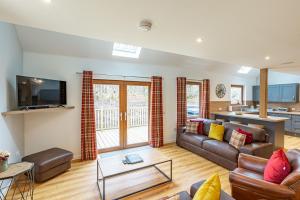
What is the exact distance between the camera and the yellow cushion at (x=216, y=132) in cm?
388

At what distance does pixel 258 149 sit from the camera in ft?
10.2

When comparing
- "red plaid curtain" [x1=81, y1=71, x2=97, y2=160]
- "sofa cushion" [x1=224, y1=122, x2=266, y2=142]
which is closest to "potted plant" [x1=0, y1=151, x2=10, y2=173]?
"red plaid curtain" [x1=81, y1=71, x2=97, y2=160]

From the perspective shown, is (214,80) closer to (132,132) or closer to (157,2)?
(132,132)

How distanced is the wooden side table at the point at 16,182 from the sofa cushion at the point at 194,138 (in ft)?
11.1

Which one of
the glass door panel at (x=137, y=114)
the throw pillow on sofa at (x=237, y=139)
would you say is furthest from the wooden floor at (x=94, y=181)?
the glass door panel at (x=137, y=114)

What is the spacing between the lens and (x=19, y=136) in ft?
10.1

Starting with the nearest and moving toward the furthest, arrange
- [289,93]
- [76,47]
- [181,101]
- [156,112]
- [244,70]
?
1. [76,47]
2. [156,112]
3. [181,101]
4. [289,93]
5. [244,70]

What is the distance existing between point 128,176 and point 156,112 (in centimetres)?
206

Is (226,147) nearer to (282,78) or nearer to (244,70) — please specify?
(244,70)

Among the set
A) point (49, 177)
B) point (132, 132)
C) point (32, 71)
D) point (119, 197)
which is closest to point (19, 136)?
point (49, 177)

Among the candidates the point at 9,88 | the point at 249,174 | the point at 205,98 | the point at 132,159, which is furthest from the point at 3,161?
the point at 205,98

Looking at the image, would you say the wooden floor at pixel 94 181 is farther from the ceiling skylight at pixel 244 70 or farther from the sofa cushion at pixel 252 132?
the ceiling skylight at pixel 244 70

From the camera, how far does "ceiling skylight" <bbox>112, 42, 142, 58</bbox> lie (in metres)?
4.07

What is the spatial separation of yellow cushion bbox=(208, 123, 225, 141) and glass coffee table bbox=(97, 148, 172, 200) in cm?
152
